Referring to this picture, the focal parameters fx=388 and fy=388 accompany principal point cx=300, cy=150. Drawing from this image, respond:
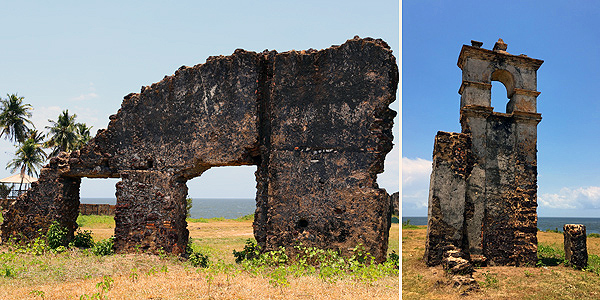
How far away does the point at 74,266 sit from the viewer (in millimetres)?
6027

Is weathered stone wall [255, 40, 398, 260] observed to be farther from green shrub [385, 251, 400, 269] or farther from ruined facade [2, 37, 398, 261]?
green shrub [385, 251, 400, 269]

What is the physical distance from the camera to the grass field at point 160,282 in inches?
176

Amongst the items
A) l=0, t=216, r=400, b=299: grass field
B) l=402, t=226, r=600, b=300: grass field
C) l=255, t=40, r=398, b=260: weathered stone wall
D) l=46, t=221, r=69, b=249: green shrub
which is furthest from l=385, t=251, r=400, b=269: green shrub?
l=46, t=221, r=69, b=249: green shrub

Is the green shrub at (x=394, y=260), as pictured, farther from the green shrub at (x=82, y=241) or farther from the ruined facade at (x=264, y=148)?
the green shrub at (x=82, y=241)

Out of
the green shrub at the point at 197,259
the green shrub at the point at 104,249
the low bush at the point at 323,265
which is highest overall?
the low bush at the point at 323,265

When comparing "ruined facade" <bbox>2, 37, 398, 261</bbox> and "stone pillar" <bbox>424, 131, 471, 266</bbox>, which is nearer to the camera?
"ruined facade" <bbox>2, 37, 398, 261</bbox>

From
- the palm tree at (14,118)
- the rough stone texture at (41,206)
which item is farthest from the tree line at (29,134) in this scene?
the rough stone texture at (41,206)

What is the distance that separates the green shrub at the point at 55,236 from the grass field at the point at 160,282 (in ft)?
3.24

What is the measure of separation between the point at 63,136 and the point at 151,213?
29.2m

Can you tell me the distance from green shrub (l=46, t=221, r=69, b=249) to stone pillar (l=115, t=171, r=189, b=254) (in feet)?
4.95

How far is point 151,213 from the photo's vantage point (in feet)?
23.4

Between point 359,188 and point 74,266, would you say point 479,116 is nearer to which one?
point 359,188

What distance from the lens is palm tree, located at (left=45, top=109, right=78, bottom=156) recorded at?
31141 millimetres

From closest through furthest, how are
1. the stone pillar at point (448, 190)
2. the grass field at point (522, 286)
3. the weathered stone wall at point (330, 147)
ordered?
the grass field at point (522, 286) → the weathered stone wall at point (330, 147) → the stone pillar at point (448, 190)
